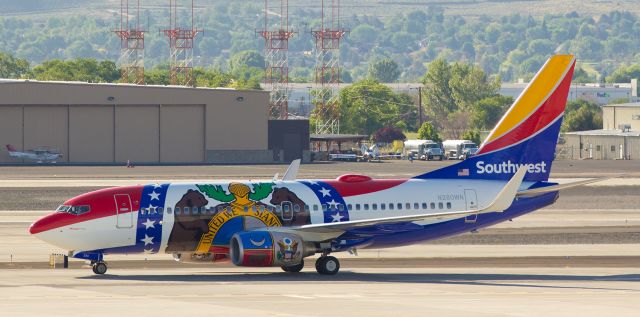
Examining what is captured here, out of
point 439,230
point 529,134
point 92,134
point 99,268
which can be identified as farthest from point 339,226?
point 92,134

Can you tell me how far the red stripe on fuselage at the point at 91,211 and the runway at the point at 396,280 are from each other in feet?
6.19

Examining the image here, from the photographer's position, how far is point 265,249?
163ft

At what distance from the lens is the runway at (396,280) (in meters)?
39.8

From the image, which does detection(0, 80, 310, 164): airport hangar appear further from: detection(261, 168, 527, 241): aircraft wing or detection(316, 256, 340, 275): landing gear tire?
detection(316, 256, 340, 275): landing gear tire

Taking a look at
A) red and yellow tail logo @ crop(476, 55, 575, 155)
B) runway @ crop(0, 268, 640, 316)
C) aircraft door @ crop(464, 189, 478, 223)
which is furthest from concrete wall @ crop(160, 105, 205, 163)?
aircraft door @ crop(464, 189, 478, 223)

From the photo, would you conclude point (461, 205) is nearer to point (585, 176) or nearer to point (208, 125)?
point (585, 176)

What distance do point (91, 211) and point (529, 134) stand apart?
58.6ft

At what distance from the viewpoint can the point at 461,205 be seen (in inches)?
2116

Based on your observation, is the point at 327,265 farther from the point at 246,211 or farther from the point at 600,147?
the point at 600,147

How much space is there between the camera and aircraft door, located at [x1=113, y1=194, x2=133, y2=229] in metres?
49.9

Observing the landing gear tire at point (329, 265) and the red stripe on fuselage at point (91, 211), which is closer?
the red stripe on fuselage at point (91, 211)

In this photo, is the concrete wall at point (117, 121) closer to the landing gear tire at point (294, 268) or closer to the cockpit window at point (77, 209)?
the cockpit window at point (77, 209)

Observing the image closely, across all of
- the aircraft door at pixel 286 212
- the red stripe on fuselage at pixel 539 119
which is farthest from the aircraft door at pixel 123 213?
the red stripe on fuselage at pixel 539 119

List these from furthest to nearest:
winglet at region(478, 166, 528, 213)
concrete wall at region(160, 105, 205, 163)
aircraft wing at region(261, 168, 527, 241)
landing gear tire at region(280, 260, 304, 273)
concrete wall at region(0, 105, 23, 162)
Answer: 1. concrete wall at region(160, 105, 205, 163)
2. concrete wall at region(0, 105, 23, 162)
3. landing gear tire at region(280, 260, 304, 273)
4. aircraft wing at region(261, 168, 527, 241)
5. winglet at region(478, 166, 528, 213)
